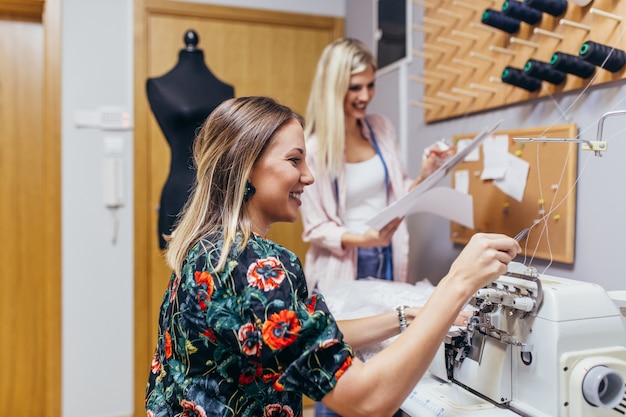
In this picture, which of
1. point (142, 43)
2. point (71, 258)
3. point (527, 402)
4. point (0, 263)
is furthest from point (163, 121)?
point (527, 402)

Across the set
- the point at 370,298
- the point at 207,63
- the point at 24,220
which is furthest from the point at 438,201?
the point at 24,220

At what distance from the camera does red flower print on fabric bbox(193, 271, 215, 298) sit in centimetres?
90

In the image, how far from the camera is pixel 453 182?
2008 millimetres

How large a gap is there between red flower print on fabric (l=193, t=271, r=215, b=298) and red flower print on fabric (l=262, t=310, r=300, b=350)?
0.38 feet

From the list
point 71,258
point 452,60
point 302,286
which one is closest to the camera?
point 302,286

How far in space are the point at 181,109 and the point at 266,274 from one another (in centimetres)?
132

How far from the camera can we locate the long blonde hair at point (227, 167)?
1.01 m

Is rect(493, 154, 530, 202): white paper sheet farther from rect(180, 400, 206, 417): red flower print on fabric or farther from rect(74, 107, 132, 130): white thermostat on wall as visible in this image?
rect(74, 107, 132, 130): white thermostat on wall

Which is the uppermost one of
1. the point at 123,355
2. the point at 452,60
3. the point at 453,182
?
the point at 452,60

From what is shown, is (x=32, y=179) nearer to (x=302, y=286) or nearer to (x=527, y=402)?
(x=302, y=286)

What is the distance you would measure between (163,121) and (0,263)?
1.25m

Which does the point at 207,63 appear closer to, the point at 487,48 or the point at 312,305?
the point at 487,48

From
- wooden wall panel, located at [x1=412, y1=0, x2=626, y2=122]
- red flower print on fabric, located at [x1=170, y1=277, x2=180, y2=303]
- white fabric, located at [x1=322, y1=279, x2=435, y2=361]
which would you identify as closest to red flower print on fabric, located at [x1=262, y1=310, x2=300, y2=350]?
red flower print on fabric, located at [x1=170, y1=277, x2=180, y2=303]

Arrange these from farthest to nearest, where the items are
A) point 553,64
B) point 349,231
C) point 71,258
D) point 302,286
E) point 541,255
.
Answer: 1. point 71,258
2. point 349,231
3. point 541,255
4. point 553,64
5. point 302,286
